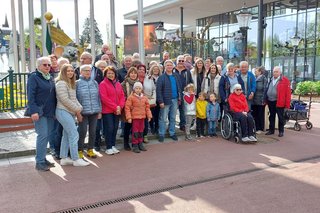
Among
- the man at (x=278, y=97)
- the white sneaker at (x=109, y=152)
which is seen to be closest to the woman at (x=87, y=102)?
the white sneaker at (x=109, y=152)

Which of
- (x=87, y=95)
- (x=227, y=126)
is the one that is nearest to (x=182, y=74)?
(x=227, y=126)

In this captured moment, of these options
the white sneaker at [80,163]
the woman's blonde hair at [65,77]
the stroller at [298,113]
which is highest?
the woman's blonde hair at [65,77]

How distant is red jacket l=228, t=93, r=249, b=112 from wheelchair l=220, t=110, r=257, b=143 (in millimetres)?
212

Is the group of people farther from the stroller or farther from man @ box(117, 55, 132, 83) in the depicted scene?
the stroller

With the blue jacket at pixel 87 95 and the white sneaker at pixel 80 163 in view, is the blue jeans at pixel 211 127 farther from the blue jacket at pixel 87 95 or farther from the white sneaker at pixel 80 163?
the white sneaker at pixel 80 163

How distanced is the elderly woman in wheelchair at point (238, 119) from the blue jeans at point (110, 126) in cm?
287

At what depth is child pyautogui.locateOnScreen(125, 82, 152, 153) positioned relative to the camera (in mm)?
6743

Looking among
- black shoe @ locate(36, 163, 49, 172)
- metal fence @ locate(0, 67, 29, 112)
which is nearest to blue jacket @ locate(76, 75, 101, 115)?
black shoe @ locate(36, 163, 49, 172)

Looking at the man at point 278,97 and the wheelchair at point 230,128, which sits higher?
the man at point 278,97

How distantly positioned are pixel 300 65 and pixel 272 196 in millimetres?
23043

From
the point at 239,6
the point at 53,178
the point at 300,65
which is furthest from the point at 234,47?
the point at 53,178

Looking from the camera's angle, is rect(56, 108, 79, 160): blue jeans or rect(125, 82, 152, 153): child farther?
rect(125, 82, 152, 153): child

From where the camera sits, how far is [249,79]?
8.52m

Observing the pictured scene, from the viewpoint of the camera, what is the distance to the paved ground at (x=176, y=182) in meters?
4.18
